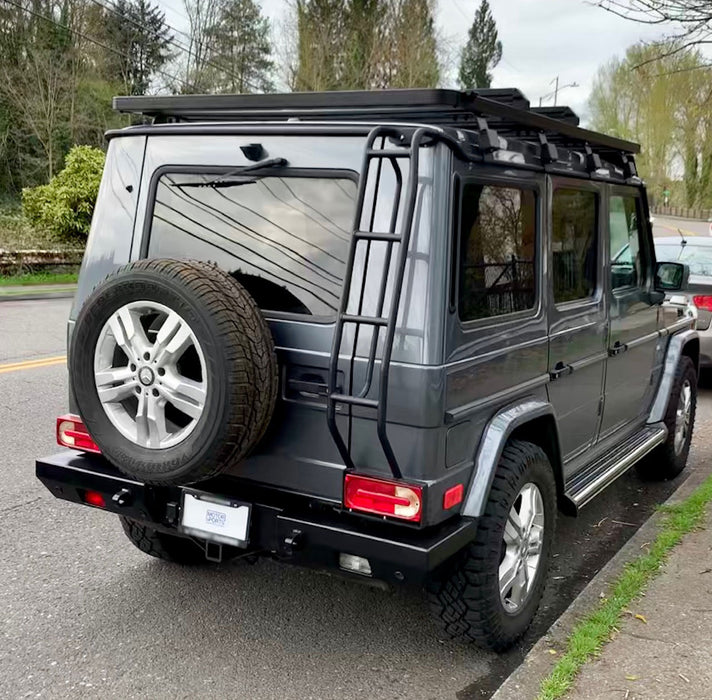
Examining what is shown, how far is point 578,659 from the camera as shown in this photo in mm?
2910

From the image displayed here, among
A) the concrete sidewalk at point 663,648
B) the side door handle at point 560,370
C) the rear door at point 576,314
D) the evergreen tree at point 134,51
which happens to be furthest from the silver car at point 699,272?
the evergreen tree at point 134,51

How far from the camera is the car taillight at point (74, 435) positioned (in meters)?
3.29

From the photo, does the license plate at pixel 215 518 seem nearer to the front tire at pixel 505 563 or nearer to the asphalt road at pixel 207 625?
the asphalt road at pixel 207 625

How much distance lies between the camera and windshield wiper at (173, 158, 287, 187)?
2.92 m

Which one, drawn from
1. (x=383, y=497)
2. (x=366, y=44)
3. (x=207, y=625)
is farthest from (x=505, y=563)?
(x=366, y=44)

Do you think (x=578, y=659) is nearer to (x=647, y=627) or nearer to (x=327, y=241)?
(x=647, y=627)

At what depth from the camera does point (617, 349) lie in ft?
14.1

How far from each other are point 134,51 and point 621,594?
34960 millimetres

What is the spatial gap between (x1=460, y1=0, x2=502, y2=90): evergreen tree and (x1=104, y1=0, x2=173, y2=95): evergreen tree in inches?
1184

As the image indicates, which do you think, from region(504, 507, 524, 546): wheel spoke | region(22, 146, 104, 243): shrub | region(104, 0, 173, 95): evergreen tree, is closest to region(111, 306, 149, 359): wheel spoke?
region(504, 507, 524, 546): wheel spoke

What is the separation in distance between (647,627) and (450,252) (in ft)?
5.75

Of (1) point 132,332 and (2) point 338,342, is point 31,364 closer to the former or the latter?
(1) point 132,332

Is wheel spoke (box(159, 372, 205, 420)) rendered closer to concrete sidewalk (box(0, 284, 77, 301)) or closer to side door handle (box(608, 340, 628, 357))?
side door handle (box(608, 340, 628, 357))

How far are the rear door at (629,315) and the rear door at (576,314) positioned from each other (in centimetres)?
20
